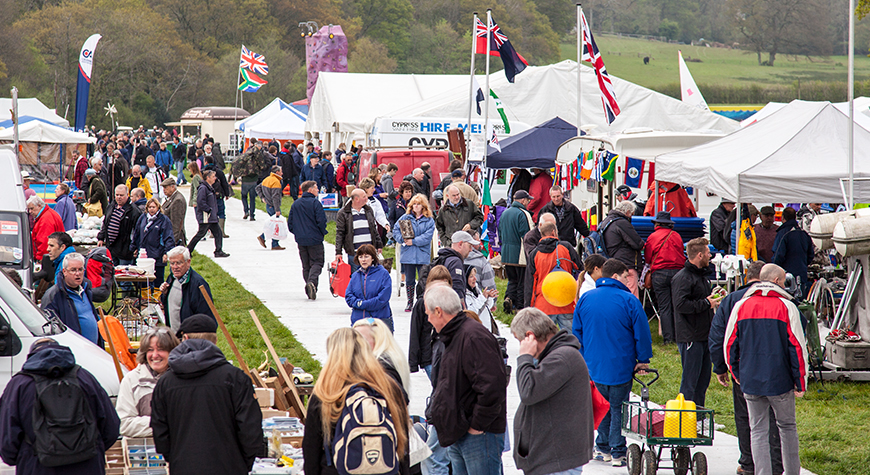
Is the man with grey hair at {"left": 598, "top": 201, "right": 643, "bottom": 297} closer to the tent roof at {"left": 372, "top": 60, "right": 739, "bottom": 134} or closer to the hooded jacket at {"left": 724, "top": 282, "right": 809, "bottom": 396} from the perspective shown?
the hooded jacket at {"left": 724, "top": 282, "right": 809, "bottom": 396}

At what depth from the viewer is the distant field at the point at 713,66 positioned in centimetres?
9700

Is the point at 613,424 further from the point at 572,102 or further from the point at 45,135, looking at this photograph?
the point at 45,135

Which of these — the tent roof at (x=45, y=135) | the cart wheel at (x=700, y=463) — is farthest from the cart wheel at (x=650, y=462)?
the tent roof at (x=45, y=135)

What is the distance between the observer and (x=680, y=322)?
8367 millimetres

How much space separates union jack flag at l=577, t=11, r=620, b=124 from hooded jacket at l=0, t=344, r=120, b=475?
12.2m

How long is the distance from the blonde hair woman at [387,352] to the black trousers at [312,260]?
8.93m

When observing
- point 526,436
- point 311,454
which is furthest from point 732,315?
point 311,454

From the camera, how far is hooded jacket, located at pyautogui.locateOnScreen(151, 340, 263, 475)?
16.2 feet

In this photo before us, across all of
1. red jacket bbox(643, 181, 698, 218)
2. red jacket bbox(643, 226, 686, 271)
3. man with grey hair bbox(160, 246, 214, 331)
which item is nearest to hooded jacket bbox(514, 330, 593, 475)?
man with grey hair bbox(160, 246, 214, 331)

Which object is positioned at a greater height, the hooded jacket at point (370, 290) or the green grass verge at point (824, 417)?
the hooded jacket at point (370, 290)

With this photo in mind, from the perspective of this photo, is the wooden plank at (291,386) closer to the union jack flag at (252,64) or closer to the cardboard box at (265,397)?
the cardboard box at (265,397)

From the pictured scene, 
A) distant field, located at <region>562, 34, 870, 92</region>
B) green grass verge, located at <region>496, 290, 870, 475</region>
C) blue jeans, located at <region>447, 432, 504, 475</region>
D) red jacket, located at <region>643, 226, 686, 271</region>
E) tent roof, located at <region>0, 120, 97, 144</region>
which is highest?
distant field, located at <region>562, 34, 870, 92</region>

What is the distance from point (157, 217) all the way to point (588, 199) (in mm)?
7903

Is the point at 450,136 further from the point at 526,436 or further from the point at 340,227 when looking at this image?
the point at 526,436
